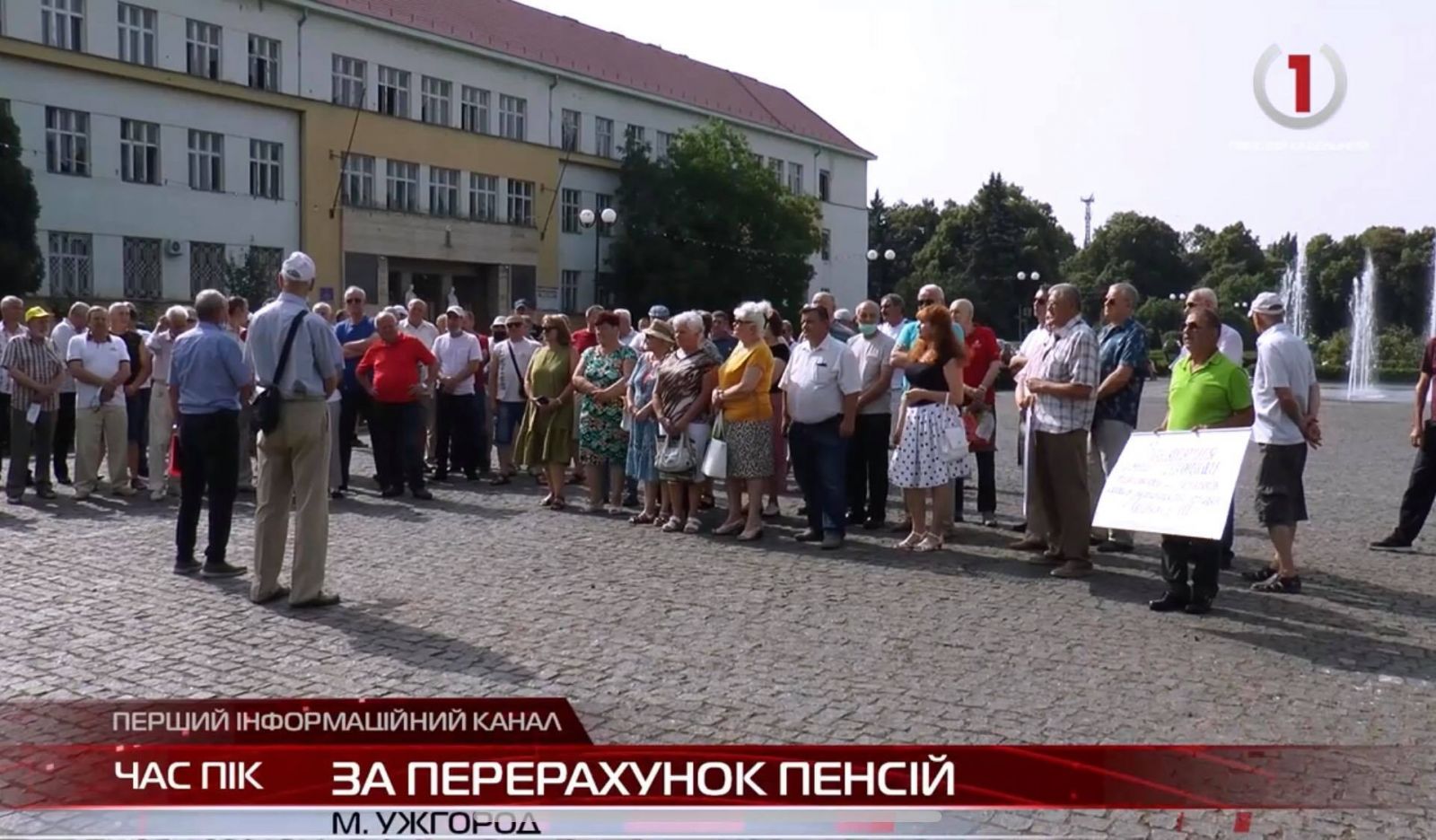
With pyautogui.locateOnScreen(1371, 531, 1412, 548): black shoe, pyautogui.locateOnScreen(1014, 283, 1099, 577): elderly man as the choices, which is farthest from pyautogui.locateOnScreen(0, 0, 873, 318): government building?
pyautogui.locateOnScreen(1014, 283, 1099, 577): elderly man

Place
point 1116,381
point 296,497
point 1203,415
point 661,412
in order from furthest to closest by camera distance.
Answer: point 661,412
point 1116,381
point 1203,415
point 296,497

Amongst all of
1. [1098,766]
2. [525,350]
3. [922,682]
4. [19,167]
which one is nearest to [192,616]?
[922,682]

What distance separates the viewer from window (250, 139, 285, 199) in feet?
146

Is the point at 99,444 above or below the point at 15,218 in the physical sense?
below

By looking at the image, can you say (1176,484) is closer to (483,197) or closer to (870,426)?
(870,426)

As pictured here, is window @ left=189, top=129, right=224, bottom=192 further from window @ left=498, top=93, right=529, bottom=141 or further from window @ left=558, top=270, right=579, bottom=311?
window @ left=558, top=270, right=579, bottom=311

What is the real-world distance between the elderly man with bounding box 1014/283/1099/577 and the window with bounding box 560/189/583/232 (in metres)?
51.4

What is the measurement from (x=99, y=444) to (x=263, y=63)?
35.2 metres

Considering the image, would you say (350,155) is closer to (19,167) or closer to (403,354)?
(19,167)

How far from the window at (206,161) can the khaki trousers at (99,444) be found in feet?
105

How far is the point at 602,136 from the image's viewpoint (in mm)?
61125

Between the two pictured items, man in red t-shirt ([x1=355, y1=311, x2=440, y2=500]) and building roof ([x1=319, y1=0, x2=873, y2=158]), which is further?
building roof ([x1=319, y1=0, x2=873, y2=158])

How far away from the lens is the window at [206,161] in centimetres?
4275

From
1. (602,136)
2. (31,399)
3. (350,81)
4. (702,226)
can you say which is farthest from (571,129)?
(31,399)
